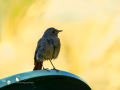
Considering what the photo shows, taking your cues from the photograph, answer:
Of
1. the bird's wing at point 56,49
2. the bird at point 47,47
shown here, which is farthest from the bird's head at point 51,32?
the bird's wing at point 56,49

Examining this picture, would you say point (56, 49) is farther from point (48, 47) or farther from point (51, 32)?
point (51, 32)

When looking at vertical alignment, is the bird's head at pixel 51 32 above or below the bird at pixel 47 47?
above

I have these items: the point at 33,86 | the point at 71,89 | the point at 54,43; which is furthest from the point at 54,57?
the point at 33,86

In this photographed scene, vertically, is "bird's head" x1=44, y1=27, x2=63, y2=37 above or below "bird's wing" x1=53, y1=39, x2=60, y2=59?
above

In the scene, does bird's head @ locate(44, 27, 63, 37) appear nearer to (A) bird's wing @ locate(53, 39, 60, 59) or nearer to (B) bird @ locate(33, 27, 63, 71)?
(B) bird @ locate(33, 27, 63, 71)

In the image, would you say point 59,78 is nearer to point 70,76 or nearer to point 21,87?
point 70,76

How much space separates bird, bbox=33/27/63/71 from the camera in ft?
18.3

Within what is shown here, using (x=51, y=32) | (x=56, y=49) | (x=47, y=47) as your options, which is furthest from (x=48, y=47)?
(x=51, y=32)

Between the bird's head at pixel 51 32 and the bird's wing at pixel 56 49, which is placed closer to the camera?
the bird's wing at pixel 56 49

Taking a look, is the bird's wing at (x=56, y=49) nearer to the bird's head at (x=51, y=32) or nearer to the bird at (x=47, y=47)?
the bird at (x=47, y=47)

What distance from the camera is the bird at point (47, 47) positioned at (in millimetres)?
5590

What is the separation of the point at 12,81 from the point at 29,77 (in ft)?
0.85

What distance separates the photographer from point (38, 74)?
300 centimetres

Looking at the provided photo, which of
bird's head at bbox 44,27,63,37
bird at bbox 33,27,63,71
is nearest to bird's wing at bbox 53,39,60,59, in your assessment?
bird at bbox 33,27,63,71
